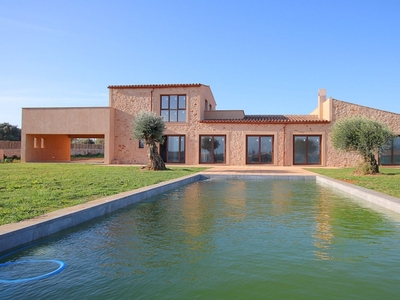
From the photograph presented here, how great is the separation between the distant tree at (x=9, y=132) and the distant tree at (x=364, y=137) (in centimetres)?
4086

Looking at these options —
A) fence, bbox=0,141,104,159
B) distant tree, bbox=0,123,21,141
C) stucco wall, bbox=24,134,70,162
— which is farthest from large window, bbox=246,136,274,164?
distant tree, bbox=0,123,21,141

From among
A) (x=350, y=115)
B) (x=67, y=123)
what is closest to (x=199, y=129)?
(x=67, y=123)

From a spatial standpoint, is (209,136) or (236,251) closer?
(236,251)

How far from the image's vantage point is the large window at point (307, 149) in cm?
2234

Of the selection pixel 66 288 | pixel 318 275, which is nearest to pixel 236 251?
pixel 318 275

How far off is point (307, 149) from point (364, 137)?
773cm

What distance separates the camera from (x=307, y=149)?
2244 cm

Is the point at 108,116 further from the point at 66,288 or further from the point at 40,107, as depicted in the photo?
the point at 66,288

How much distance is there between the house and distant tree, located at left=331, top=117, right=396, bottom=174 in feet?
21.7

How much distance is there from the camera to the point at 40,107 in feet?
78.7

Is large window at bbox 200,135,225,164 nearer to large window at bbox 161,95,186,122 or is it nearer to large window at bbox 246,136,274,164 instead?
large window at bbox 246,136,274,164

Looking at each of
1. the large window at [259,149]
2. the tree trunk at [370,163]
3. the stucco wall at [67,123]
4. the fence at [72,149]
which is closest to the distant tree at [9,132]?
the fence at [72,149]

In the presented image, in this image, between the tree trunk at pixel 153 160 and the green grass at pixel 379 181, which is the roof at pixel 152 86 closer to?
the tree trunk at pixel 153 160

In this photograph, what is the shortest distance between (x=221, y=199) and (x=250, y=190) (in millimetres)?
2209
